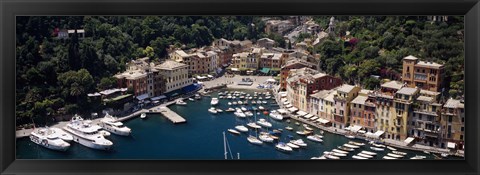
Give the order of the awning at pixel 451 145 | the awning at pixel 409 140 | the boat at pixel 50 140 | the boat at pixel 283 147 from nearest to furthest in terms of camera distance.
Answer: the awning at pixel 451 145, the boat at pixel 50 140, the boat at pixel 283 147, the awning at pixel 409 140

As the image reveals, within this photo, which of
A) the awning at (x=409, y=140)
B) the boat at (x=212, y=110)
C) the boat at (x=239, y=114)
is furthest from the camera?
the boat at (x=239, y=114)

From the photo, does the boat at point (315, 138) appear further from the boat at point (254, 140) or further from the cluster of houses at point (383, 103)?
the boat at point (254, 140)

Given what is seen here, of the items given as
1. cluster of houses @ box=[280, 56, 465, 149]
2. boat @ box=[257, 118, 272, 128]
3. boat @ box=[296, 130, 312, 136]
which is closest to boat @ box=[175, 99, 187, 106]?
boat @ box=[257, 118, 272, 128]

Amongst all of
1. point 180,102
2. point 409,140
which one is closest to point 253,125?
point 180,102
